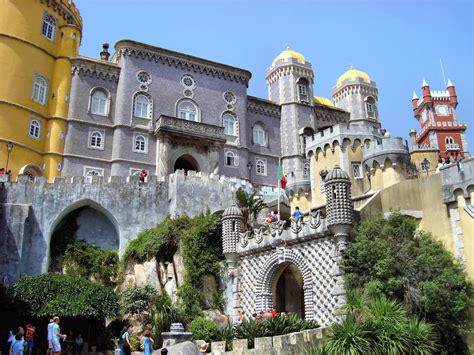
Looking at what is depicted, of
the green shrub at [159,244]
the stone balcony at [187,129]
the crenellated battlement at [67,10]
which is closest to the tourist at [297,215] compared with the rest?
the green shrub at [159,244]

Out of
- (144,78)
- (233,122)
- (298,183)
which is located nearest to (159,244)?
(298,183)

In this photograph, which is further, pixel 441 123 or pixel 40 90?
pixel 441 123

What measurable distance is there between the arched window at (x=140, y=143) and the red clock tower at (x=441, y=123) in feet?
136

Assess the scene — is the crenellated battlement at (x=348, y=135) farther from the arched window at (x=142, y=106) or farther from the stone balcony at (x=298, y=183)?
the arched window at (x=142, y=106)

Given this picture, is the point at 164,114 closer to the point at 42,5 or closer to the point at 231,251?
the point at 42,5

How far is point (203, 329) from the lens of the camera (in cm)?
2184

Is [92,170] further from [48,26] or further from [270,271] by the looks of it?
[270,271]

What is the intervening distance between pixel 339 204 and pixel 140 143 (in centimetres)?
2287

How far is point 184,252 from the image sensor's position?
26.3 metres

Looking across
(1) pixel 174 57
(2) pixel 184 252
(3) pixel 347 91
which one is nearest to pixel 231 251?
(2) pixel 184 252

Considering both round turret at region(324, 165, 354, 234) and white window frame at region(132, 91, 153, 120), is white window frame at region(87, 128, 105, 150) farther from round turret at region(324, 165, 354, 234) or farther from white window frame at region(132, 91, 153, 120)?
round turret at region(324, 165, 354, 234)

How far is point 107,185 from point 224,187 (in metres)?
6.98

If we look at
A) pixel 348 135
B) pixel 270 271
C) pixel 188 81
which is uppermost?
pixel 188 81

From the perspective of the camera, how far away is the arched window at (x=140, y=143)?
39.8 meters
